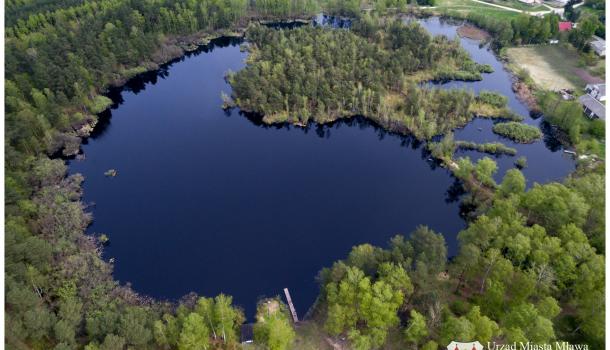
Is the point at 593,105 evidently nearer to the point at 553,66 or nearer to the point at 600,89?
the point at 600,89

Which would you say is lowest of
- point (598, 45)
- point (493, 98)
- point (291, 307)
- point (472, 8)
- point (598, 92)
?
point (291, 307)

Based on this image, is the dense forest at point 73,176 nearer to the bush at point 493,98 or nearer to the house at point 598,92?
the bush at point 493,98

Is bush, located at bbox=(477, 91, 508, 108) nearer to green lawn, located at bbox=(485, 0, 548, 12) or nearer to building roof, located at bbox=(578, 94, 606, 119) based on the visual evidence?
building roof, located at bbox=(578, 94, 606, 119)

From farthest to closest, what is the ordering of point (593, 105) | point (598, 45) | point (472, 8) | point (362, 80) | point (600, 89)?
1. point (472, 8)
2. point (598, 45)
3. point (362, 80)
4. point (600, 89)
5. point (593, 105)

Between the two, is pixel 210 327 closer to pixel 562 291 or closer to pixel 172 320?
pixel 172 320

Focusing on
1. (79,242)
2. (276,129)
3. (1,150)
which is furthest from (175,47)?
(79,242)

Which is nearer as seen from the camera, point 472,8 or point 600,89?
point 600,89

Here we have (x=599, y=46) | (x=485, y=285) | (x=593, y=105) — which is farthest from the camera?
(x=599, y=46)

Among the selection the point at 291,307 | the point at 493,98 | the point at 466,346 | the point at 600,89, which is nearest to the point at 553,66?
the point at 600,89
